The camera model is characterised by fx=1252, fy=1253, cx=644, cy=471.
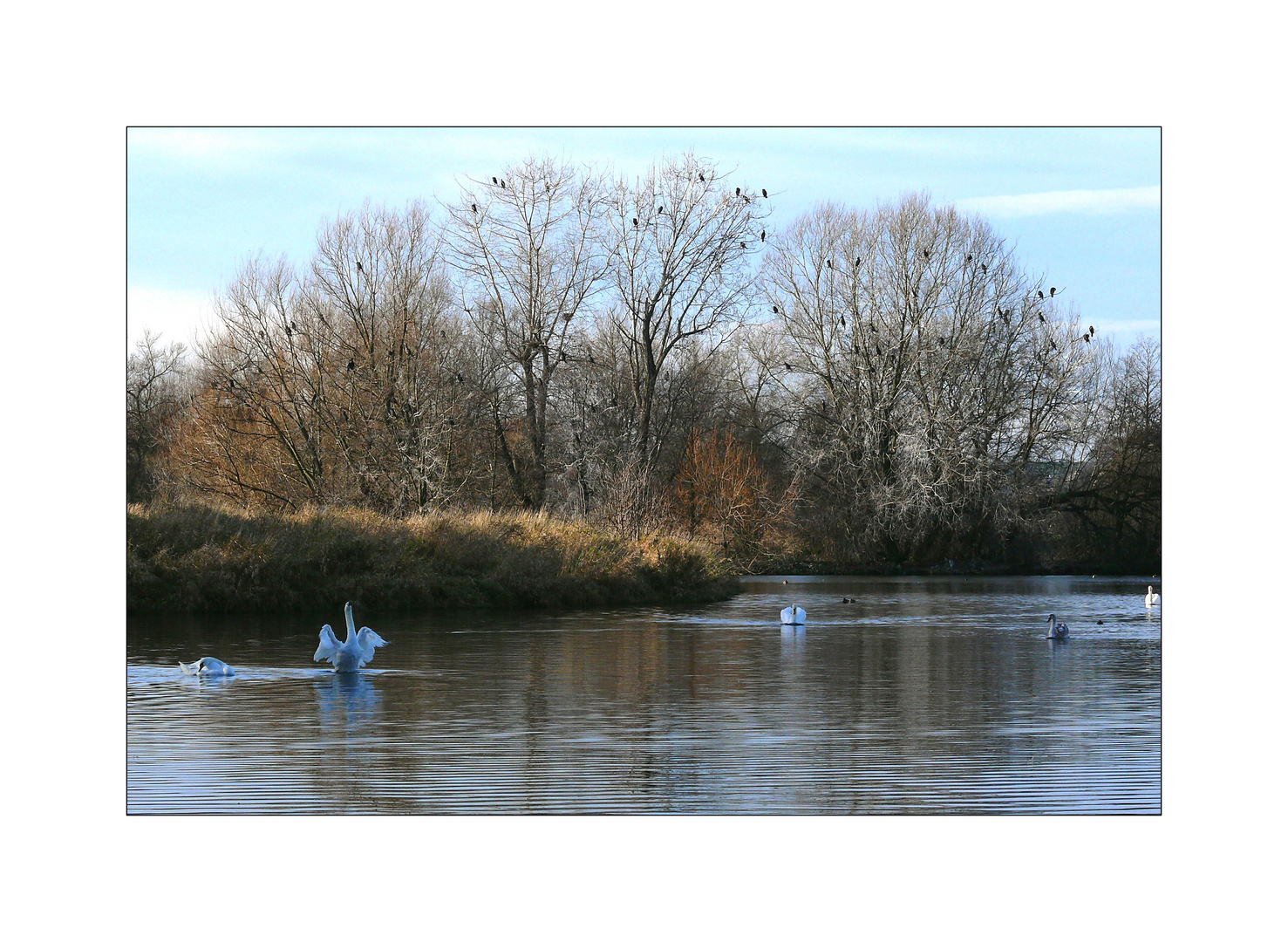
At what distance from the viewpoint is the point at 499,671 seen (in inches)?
644

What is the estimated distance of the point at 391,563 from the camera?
1065 inches

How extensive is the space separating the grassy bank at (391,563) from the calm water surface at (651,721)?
6.98 ft

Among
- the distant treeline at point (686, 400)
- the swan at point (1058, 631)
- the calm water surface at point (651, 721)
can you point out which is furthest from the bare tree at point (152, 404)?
the swan at point (1058, 631)

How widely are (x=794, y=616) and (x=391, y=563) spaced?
30.1 feet

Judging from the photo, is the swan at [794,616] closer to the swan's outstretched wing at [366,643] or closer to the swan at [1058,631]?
the swan at [1058,631]

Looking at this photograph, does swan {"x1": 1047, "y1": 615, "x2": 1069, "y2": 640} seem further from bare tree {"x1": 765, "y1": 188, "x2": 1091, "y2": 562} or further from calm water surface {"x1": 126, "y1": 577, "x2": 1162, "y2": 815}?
bare tree {"x1": 765, "y1": 188, "x2": 1091, "y2": 562}

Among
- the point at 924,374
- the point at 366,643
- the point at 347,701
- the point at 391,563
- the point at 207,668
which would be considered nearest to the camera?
the point at 347,701

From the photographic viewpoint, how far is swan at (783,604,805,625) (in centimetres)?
2293

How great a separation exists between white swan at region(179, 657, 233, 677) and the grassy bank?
796 cm

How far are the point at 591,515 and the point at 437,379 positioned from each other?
7.09 metres

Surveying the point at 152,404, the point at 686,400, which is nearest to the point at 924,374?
the point at 686,400

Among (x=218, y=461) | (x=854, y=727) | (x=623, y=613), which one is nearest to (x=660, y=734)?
(x=854, y=727)

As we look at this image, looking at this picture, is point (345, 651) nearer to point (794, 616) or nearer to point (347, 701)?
point (347, 701)

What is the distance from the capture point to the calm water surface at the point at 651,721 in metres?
9.24
